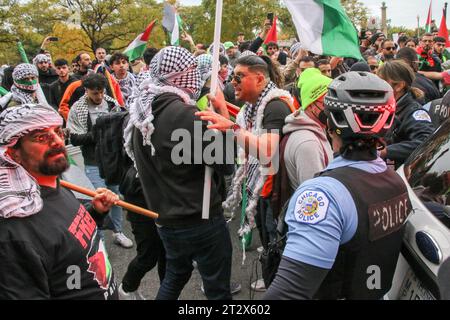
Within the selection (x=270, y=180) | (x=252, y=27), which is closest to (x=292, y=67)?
(x=270, y=180)

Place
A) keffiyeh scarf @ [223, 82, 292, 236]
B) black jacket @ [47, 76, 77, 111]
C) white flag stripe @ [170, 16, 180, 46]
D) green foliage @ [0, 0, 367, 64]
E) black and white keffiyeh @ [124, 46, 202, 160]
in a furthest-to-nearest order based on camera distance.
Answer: green foliage @ [0, 0, 367, 64] → black jacket @ [47, 76, 77, 111] → white flag stripe @ [170, 16, 180, 46] → keffiyeh scarf @ [223, 82, 292, 236] → black and white keffiyeh @ [124, 46, 202, 160]

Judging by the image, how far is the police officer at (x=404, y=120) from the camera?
3369mm

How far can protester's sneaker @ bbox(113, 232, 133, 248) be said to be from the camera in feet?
16.0

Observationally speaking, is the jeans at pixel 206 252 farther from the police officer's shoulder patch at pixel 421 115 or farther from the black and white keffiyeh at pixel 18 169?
the police officer's shoulder patch at pixel 421 115

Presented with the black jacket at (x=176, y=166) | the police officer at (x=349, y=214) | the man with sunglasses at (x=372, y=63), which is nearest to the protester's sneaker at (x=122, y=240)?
the black jacket at (x=176, y=166)

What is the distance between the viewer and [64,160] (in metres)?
2.01

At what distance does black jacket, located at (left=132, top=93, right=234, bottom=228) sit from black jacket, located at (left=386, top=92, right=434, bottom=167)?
61.3 inches

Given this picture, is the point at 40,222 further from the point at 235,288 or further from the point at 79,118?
the point at 79,118

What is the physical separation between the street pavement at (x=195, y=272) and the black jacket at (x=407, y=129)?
1481 mm

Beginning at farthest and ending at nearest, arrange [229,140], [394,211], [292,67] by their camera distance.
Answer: [292,67] → [229,140] → [394,211]

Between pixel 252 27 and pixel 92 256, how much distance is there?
102 feet

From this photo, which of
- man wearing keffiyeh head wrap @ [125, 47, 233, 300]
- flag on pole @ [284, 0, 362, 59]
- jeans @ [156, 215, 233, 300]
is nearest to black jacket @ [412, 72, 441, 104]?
flag on pole @ [284, 0, 362, 59]

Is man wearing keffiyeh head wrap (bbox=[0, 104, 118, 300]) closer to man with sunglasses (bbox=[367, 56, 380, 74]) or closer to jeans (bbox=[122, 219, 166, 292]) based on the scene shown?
jeans (bbox=[122, 219, 166, 292])

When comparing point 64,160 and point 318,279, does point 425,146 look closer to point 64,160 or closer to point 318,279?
point 318,279
